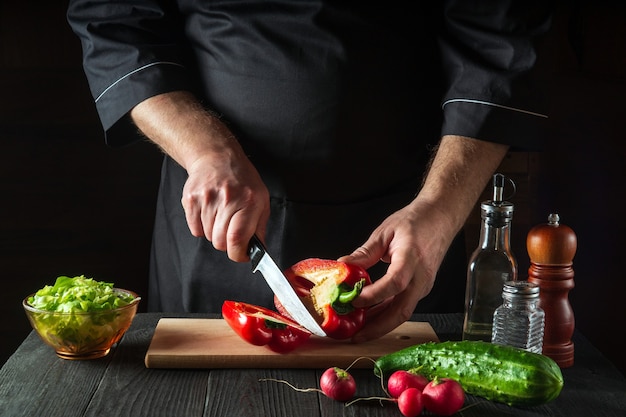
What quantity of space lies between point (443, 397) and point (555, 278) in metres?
0.33

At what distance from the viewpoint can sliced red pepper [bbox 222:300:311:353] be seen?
142cm

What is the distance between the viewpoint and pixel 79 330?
1.38 metres

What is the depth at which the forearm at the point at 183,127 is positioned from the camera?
1634 millimetres

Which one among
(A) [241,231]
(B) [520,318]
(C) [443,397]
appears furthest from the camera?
(A) [241,231]

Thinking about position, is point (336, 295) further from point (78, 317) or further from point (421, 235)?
point (78, 317)

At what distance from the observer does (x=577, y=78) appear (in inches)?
102

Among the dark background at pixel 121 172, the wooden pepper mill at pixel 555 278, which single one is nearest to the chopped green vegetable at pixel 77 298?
the wooden pepper mill at pixel 555 278

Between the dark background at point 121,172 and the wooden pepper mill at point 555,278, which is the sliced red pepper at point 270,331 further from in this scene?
the dark background at point 121,172

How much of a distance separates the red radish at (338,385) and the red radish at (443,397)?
11 centimetres

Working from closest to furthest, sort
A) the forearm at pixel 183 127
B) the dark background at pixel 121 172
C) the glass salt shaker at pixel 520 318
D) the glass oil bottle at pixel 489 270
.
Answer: the glass salt shaker at pixel 520 318 < the glass oil bottle at pixel 489 270 < the forearm at pixel 183 127 < the dark background at pixel 121 172

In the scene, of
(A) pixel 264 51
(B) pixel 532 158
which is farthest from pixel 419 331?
(B) pixel 532 158

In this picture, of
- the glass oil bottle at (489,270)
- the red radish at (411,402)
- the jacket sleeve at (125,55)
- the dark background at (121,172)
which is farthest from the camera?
A: the dark background at (121,172)

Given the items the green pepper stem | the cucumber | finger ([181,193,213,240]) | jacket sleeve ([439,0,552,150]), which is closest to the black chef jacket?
jacket sleeve ([439,0,552,150])

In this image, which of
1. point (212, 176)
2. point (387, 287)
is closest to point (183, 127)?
point (212, 176)
